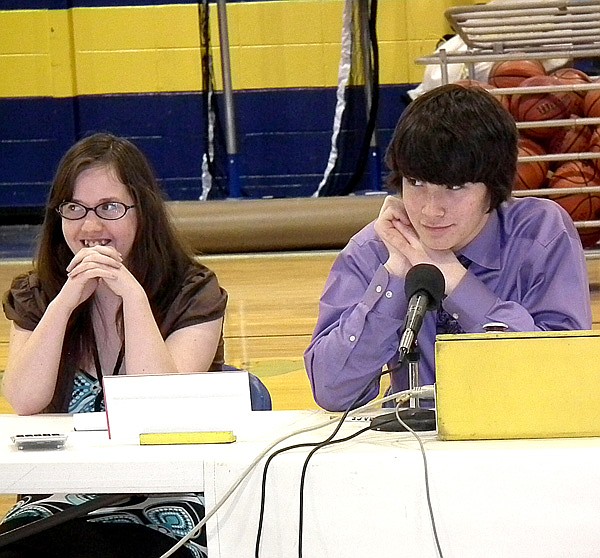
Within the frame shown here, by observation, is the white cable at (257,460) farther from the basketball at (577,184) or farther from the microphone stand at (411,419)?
the basketball at (577,184)

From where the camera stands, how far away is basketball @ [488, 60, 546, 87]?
5.58 meters

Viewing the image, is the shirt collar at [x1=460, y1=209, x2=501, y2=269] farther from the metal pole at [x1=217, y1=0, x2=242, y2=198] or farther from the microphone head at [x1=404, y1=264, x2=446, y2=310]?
the metal pole at [x1=217, y1=0, x2=242, y2=198]

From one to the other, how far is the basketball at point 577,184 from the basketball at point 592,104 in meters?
0.24

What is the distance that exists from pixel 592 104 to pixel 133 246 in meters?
3.81

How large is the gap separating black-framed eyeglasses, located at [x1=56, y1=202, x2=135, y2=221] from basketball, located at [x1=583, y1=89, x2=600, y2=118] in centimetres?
382

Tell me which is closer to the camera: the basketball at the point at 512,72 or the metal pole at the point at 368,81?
the basketball at the point at 512,72

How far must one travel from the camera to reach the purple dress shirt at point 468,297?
75.4 inches

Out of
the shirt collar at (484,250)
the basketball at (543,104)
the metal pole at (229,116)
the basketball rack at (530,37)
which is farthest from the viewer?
the metal pole at (229,116)

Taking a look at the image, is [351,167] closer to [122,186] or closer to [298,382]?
[298,382]

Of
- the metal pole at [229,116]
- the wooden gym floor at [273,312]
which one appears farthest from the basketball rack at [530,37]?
the metal pole at [229,116]

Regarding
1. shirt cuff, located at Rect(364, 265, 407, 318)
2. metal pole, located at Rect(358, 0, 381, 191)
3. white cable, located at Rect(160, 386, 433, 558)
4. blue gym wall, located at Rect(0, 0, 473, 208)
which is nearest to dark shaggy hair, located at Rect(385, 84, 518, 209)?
shirt cuff, located at Rect(364, 265, 407, 318)

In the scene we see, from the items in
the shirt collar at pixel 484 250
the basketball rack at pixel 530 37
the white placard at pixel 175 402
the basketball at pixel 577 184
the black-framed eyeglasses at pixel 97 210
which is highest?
the basketball rack at pixel 530 37

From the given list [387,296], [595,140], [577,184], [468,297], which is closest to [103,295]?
[387,296]

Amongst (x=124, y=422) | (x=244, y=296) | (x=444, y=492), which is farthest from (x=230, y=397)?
(x=244, y=296)
